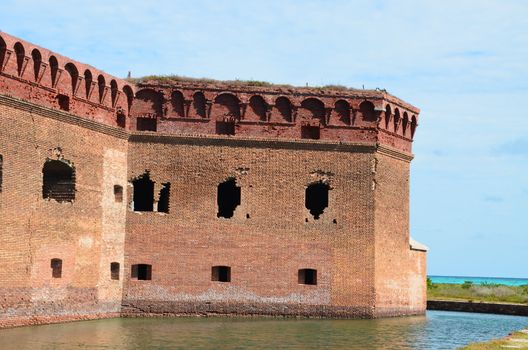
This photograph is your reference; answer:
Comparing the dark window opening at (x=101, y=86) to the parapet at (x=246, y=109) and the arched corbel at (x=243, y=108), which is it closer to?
the parapet at (x=246, y=109)

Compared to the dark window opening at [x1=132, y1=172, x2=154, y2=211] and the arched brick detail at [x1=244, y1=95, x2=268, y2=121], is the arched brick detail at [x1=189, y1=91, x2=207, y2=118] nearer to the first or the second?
the arched brick detail at [x1=244, y1=95, x2=268, y2=121]

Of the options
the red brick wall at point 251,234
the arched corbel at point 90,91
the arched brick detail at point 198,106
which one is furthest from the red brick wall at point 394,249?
the arched corbel at point 90,91

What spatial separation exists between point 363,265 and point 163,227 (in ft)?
19.7

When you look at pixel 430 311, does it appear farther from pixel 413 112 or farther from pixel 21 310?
pixel 21 310

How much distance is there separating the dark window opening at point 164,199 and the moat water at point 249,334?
11.4 feet

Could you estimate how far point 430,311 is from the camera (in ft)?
117

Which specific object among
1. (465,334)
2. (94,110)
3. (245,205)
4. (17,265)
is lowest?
(465,334)

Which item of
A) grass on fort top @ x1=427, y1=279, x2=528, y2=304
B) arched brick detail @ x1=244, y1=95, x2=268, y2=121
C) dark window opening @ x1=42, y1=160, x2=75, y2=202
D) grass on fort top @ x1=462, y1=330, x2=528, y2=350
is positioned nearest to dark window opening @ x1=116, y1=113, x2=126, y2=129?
dark window opening @ x1=42, y1=160, x2=75, y2=202

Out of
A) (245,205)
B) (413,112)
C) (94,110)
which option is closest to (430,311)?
(413,112)

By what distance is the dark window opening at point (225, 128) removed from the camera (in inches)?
1124

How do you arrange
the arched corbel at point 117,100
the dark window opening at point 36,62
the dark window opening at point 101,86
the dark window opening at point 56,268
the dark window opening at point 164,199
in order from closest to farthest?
the dark window opening at point 36,62, the dark window opening at point 56,268, the dark window opening at point 101,86, the arched corbel at point 117,100, the dark window opening at point 164,199

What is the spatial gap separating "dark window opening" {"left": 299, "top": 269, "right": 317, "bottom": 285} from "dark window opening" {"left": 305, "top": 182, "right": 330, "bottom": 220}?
216 cm

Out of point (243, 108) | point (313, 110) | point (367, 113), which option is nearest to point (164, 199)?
point (243, 108)

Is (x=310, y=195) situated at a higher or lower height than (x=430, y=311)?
higher
